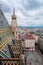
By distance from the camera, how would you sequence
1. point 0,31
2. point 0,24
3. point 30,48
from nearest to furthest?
1. point 0,31
2. point 0,24
3. point 30,48

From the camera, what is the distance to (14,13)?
78.4ft

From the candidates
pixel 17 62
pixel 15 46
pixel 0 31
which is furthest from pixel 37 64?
pixel 17 62

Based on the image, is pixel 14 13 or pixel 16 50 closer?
pixel 16 50

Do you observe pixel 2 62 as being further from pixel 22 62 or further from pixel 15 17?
pixel 15 17

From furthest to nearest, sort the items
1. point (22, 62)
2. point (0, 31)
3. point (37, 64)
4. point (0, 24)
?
1. point (37, 64)
2. point (0, 24)
3. point (0, 31)
4. point (22, 62)

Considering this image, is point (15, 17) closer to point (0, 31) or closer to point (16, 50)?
point (16, 50)

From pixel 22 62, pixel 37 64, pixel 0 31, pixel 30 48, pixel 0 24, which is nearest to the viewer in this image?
pixel 22 62

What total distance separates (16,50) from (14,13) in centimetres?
1087

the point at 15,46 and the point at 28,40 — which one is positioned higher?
the point at 15,46

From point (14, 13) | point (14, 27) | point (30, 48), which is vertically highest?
point (14, 13)

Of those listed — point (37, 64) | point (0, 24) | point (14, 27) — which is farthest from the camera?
point (37, 64)

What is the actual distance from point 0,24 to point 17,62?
15.6 ft

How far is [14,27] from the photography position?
930 inches

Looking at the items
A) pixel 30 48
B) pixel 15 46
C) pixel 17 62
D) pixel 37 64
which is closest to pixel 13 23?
pixel 15 46
